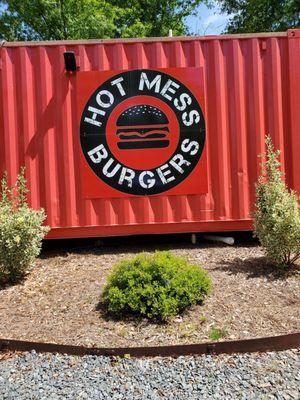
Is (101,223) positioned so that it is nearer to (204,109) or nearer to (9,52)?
(204,109)

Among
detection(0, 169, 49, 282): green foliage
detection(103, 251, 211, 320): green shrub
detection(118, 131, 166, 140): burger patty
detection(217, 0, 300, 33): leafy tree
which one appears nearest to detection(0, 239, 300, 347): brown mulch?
detection(103, 251, 211, 320): green shrub

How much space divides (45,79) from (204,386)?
471 cm

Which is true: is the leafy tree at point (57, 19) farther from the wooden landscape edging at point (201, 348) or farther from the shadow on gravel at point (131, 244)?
the wooden landscape edging at point (201, 348)

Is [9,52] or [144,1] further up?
[144,1]

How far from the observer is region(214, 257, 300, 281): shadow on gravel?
17.2 ft

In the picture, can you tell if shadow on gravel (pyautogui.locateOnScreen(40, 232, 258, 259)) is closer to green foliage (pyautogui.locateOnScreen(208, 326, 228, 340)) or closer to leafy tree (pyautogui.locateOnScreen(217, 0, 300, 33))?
green foliage (pyautogui.locateOnScreen(208, 326, 228, 340))

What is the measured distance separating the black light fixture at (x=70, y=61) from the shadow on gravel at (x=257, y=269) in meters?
3.37

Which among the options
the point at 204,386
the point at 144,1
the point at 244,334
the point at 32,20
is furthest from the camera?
the point at 144,1

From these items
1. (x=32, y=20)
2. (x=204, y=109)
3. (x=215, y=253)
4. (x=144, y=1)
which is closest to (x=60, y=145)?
(x=204, y=109)

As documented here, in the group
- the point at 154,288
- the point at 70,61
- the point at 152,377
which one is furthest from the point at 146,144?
the point at 152,377

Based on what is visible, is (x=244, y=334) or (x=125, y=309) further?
(x=125, y=309)

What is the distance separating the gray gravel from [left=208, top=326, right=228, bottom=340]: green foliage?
0.24 m

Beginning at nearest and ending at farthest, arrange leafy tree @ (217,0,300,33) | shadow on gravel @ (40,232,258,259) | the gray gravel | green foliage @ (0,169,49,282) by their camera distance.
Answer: the gray gravel, green foliage @ (0,169,49,282), shadow on gravel @ (40,232,258,259), leafy tree @ (217,0,300,33)

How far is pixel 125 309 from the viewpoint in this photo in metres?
4.36
